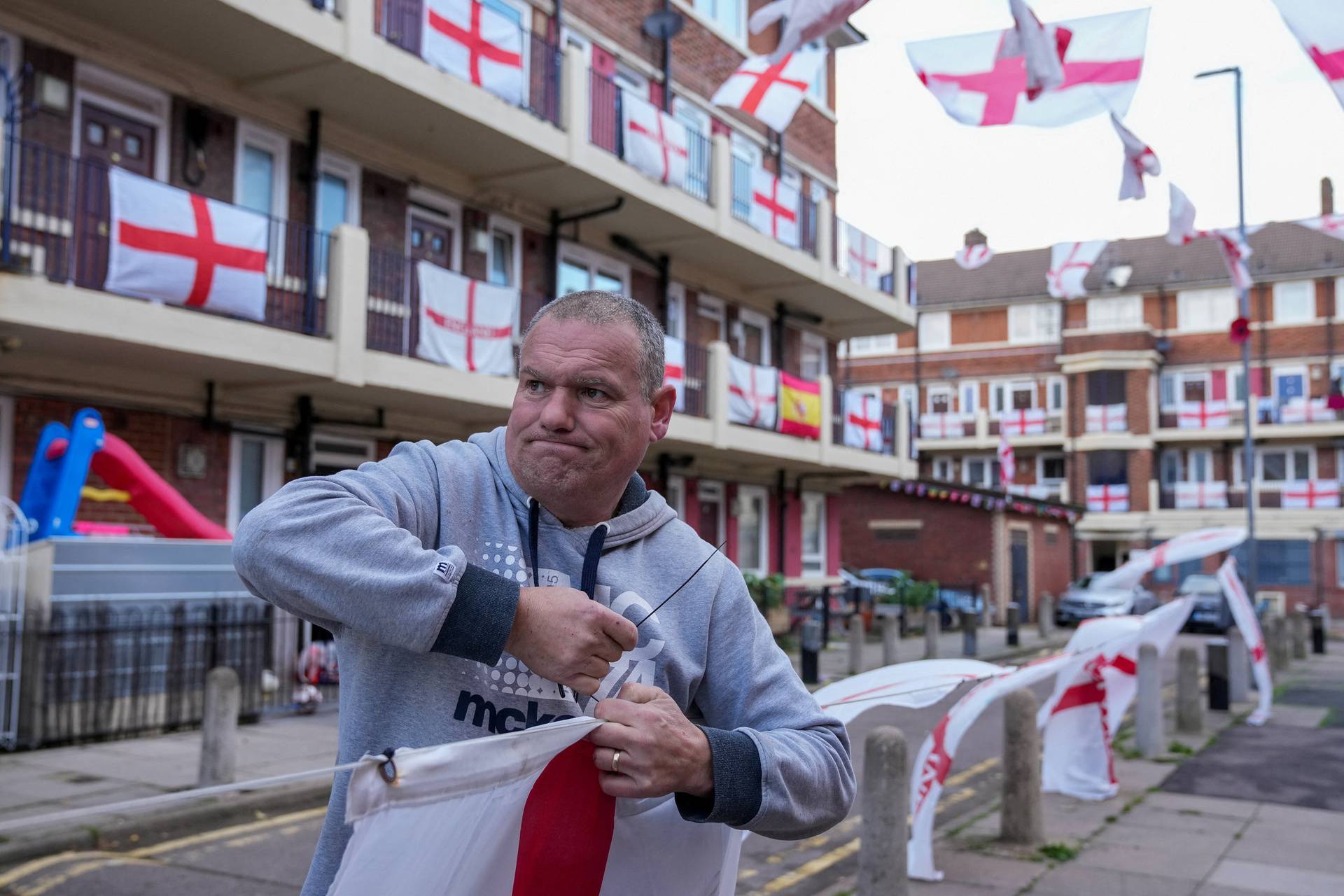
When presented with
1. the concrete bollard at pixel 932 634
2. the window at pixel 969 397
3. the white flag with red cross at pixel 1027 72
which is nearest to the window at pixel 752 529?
the concrete bollard at pixel 932 634

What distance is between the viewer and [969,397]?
50969 millimetres

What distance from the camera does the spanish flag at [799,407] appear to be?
2198 cm

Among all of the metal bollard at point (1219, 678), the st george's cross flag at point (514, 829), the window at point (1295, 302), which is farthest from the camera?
the window at point (1295, 302)

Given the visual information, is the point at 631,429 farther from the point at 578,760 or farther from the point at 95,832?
the point at 95,832

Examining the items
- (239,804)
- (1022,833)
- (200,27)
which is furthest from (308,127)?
(1022,833)

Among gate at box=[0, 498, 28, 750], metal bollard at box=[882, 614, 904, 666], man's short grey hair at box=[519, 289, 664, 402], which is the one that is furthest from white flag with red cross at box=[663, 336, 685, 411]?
man's short grey hair at box=[519, 289, 664, 402]

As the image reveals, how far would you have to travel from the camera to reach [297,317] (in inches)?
544

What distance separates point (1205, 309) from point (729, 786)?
168 ft

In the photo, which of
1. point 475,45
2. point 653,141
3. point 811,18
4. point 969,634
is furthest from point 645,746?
point 969,634

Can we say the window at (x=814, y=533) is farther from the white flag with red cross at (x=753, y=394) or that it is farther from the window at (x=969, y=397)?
the window at (x=969, y=397)

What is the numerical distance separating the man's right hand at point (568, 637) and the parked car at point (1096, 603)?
30.2 metres

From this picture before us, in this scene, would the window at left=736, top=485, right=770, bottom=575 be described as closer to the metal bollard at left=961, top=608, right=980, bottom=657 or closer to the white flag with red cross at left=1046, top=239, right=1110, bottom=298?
the metal bollard at left=961, top=608, right=980, bottom=657

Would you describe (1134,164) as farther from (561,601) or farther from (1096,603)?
(1096,603)

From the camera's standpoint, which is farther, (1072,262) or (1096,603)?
(1096,603)
